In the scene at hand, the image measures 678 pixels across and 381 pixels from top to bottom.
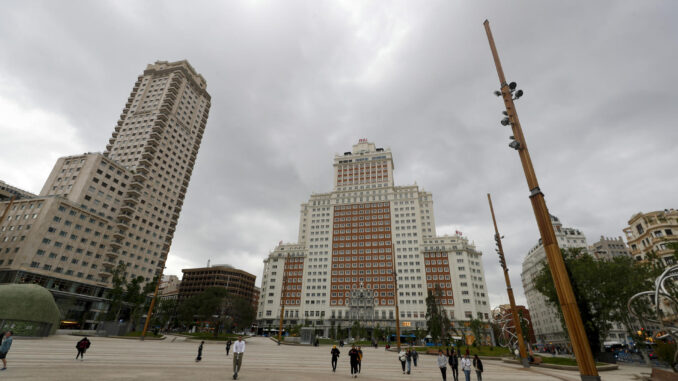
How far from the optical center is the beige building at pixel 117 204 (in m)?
61.2

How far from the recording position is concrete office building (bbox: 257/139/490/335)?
101 metres

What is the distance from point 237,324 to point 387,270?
58229 mm

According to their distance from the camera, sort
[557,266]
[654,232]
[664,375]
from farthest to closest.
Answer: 1. [654,232]
2. [664,375]
3. [557,266]

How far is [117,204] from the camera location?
79.6 meters

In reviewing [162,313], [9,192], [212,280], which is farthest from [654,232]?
[9,192]

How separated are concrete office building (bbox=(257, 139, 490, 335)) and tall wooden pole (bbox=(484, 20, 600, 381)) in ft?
289

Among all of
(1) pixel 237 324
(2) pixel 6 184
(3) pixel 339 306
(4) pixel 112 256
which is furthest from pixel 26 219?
(3) pixel 339 306

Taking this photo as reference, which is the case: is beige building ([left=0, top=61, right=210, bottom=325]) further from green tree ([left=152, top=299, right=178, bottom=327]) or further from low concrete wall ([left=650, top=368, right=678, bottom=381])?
low concrete wall ([left=650, top=368, right=678, bottom=381])

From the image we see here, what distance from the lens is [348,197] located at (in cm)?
12581

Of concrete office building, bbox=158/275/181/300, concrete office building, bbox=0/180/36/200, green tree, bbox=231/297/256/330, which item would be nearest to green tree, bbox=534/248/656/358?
green tree, bbox=231/297/256/330

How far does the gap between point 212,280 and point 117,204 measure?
64.9 meters

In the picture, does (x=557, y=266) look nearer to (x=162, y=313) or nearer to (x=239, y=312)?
(x=239, y=312)

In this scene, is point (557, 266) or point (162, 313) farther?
point (162, 313)

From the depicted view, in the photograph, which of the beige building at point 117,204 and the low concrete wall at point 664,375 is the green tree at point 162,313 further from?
the low concrete wall at point 664,375
